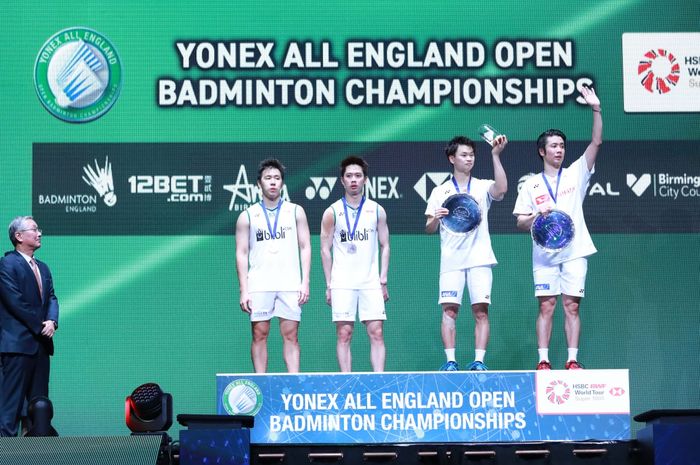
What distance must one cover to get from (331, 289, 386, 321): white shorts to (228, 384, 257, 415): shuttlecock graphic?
1.50 metres

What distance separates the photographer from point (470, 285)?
662cm

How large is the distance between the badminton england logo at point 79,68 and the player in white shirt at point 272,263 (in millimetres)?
2113

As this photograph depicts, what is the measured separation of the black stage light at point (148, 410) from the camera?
4711 millimetres

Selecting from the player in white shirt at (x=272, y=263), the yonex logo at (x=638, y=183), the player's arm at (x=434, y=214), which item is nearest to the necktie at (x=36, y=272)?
the player in white shirt at (x=272, y=263)

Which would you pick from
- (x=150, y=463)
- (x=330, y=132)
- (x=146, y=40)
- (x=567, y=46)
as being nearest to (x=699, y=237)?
(x=567, y=46)

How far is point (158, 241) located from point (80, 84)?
1.29m

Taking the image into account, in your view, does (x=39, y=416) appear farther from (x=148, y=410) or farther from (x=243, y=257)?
(x=243, y=257)

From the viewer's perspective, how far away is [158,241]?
26.3 ft

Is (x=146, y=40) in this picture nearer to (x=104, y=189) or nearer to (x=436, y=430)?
(x=104, y=189)

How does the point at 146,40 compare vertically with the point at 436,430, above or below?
above

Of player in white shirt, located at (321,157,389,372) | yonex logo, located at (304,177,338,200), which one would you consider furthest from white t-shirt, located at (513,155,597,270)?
yonex logo, located at (304,177,338,200)

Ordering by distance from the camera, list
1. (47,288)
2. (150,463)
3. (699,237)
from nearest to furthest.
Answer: (150,463)
(47,288)
(699,237)

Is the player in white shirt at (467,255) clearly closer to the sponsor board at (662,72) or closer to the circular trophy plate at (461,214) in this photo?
the circular trophy plate at (461,214)

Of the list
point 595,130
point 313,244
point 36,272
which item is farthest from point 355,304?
point 36,272
